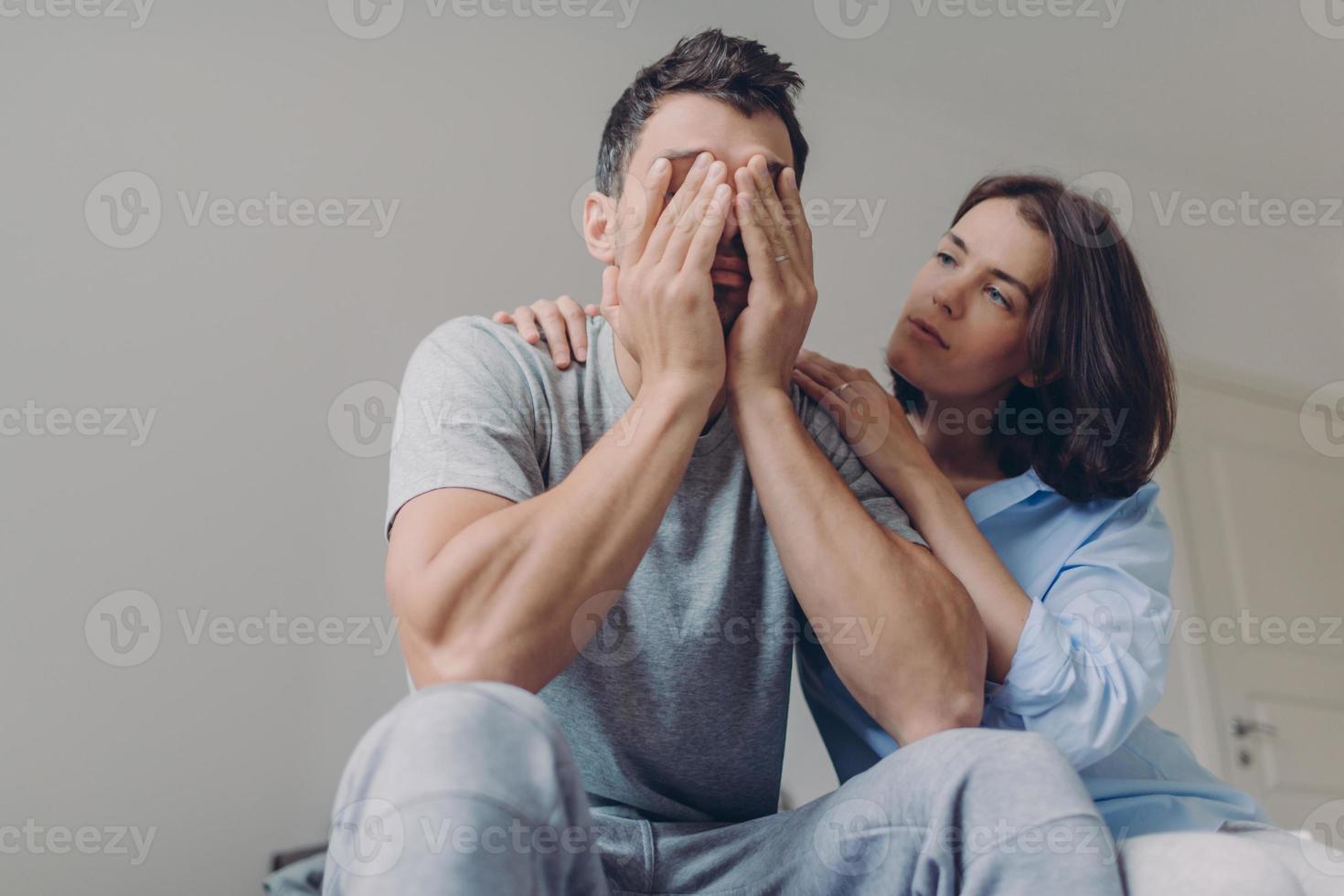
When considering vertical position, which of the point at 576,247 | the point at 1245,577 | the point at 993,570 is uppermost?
the point at 576,247

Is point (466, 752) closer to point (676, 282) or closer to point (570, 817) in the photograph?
point (570, 817)

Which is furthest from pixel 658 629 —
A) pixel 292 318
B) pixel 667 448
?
pixel 292 318

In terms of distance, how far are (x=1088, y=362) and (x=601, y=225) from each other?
65cm

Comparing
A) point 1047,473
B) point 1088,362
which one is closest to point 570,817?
point 1047,473

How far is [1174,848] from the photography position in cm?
79

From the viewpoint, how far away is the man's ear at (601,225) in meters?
1.22

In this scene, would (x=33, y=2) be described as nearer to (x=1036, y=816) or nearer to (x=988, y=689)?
(x=988, y=689)

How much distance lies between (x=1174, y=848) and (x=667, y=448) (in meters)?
0.50

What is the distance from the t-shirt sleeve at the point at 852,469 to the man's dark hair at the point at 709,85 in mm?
296

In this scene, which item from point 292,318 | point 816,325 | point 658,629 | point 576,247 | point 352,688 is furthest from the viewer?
point 816,325

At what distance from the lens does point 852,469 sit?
1188mm

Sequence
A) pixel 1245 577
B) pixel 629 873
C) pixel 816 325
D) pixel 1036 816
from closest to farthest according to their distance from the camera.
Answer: pixel 1036 816
pixel 629 873
pixel 816 325
pixel 1245 577

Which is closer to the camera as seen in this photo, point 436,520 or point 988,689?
point 436,520

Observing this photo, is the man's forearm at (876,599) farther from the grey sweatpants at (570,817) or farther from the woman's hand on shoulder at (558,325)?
Result: the woman's hand on shoulder at (558,325)
